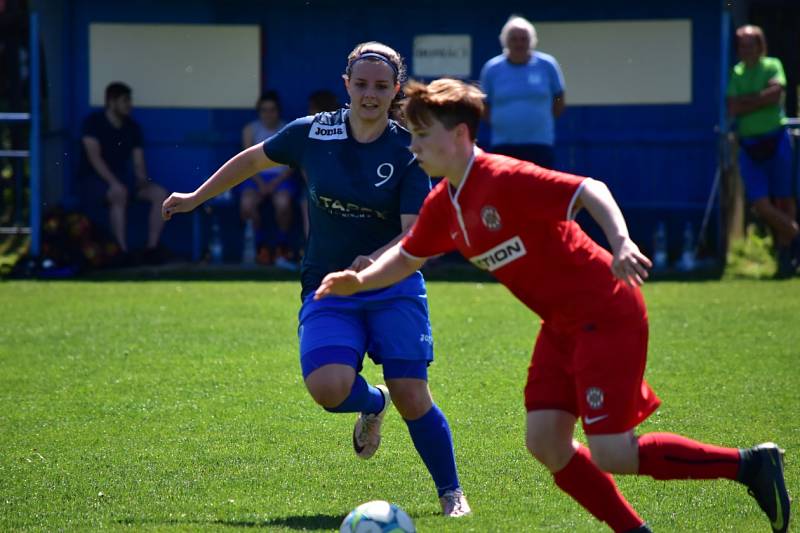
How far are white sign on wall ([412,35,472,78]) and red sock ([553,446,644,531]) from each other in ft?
34.3

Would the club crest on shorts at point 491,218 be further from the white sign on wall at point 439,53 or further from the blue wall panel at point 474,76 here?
the white sign on wall at point 439,53

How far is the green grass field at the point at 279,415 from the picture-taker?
5387 mm

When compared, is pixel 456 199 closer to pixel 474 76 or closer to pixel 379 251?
pixel 379 251

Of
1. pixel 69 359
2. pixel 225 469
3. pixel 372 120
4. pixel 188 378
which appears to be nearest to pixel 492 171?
pixel 372 120

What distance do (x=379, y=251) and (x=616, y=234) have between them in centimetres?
137

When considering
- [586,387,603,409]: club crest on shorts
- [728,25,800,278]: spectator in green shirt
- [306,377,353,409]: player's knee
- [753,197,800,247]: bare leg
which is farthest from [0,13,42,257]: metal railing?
[586,387,603,409]: club crest on shorts

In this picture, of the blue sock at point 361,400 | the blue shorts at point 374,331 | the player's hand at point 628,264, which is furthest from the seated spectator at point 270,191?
the player's hand at point 628,264

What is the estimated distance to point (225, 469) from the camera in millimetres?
6062

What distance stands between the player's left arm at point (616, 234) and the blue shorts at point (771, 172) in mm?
9086

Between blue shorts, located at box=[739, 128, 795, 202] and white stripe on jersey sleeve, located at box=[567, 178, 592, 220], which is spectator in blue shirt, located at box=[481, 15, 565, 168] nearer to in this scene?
blue shorts, located at box=[739, 128, 795, 202]

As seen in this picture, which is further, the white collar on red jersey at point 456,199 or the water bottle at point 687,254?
the water bottle at point 687,254

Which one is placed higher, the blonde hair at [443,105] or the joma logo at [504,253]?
the blonde hair at [443,105]

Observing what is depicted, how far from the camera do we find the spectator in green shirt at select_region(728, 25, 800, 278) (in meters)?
12.9

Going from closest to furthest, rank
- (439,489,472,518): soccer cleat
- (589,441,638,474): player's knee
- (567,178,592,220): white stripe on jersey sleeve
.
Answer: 1. (567,178,592,220): white stripe on jersey sleeve
2. (589,441,638,474): player's knee
3. (439,489,472,518): soccer cleat
